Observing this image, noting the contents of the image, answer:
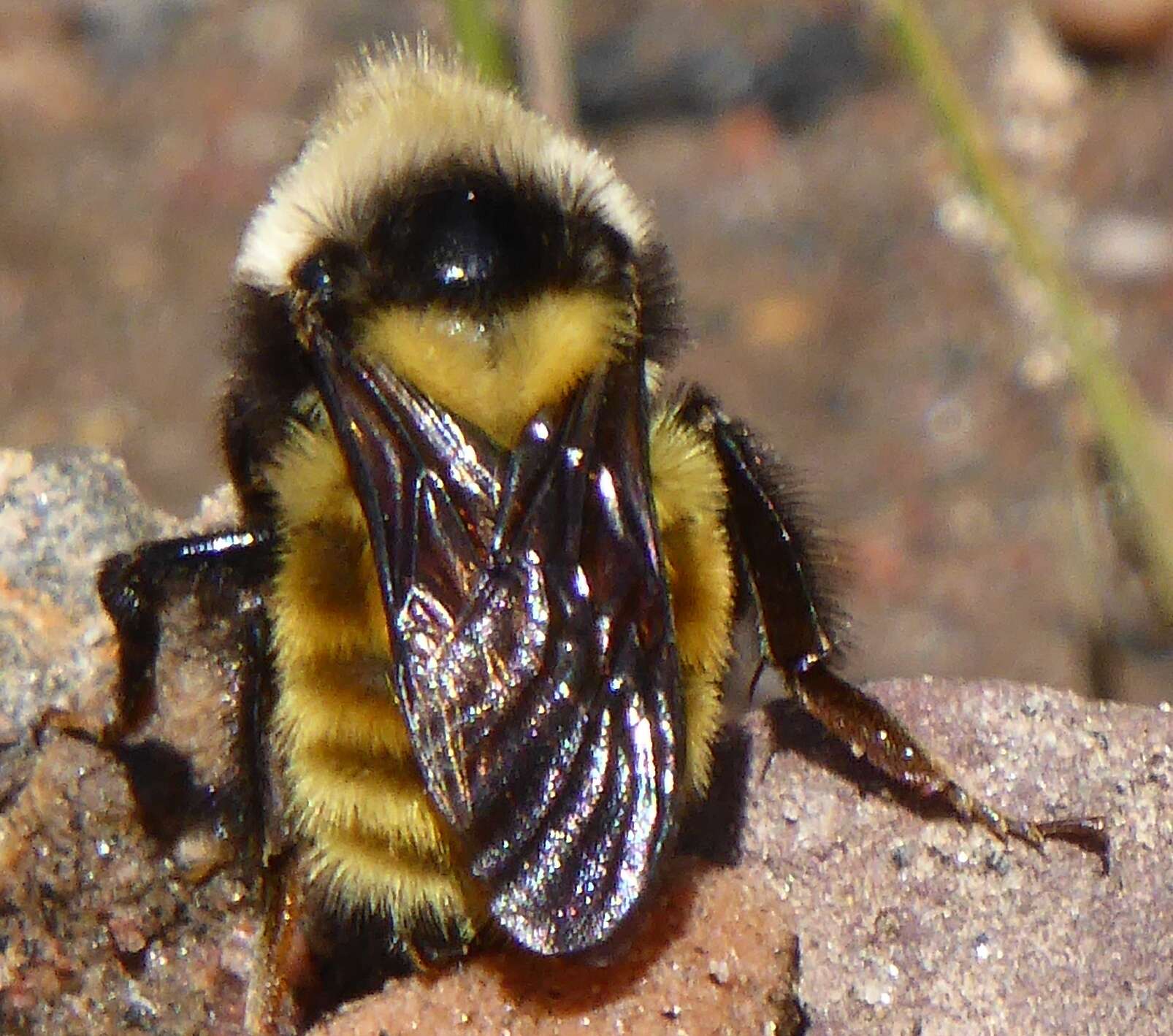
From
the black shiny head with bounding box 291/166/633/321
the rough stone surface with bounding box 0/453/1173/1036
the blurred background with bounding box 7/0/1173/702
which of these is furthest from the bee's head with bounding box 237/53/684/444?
the blurred background with bounding box 7/0/1173/702

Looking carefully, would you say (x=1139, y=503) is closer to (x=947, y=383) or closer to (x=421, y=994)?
(x=421, y=994)

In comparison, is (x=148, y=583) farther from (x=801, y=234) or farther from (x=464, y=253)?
(x=801, y=234)

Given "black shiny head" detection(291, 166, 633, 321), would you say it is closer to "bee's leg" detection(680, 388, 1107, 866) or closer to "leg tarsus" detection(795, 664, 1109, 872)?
"bee's leg" detection(680, 388, 1107, 866)

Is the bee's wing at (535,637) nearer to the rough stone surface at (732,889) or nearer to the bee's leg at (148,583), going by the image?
the rough stone surface at (732,889)

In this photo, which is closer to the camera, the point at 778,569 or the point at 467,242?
the point at 467,242

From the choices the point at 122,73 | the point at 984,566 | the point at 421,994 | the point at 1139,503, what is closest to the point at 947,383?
the point at 984,566

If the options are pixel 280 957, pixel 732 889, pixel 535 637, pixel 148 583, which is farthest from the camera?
pixel 148 583

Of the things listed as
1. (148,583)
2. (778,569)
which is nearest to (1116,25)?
(778,569)
